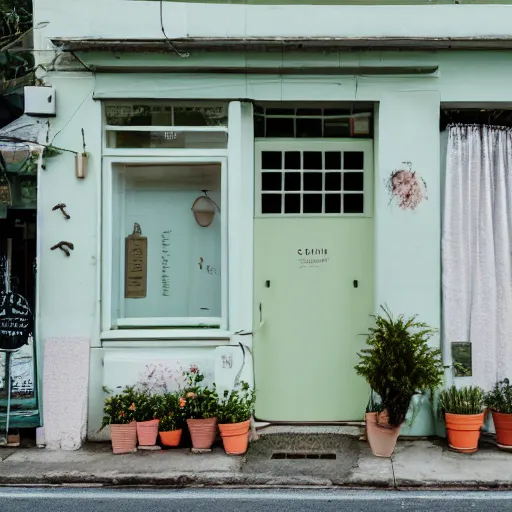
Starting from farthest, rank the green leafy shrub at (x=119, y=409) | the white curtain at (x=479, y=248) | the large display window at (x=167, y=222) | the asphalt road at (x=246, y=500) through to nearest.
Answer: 1. the large display window at (x=167, y=222)
2. the white curtain at (x=479, y=248)
3. the green leafy shrub at (x=119, y=409)
4. the asphalt road at (x=246, y=500)

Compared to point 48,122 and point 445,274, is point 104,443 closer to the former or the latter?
point 48,122

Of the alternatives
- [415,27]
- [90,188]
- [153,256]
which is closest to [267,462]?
[153,256]

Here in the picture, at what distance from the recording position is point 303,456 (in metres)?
7.11

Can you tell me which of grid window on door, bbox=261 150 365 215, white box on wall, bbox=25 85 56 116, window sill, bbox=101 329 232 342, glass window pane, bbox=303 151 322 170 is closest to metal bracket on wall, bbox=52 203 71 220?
white box on wall, bbox=25 85 56 116


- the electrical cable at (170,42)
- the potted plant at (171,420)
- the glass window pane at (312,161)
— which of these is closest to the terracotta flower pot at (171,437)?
the potted plant at (171,420)

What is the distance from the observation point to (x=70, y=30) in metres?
7.73

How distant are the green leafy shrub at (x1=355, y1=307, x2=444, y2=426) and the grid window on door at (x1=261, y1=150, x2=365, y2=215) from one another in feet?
5.09

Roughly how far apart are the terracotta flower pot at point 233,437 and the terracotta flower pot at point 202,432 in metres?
0.13

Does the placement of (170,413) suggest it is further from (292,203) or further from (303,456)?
(292,203)

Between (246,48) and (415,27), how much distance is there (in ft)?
5.90

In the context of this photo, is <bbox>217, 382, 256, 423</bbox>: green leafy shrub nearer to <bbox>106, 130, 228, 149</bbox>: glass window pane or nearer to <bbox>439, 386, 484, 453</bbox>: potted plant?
<bbox>439, 386, 484, 453</bbox>: potted plant

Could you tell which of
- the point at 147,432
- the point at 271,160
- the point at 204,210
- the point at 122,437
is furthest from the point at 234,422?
the point at 271,160

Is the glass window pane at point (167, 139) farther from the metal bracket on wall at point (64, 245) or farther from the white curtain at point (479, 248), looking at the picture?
the white curtain at point (479, 248)

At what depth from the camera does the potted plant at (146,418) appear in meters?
7.31
